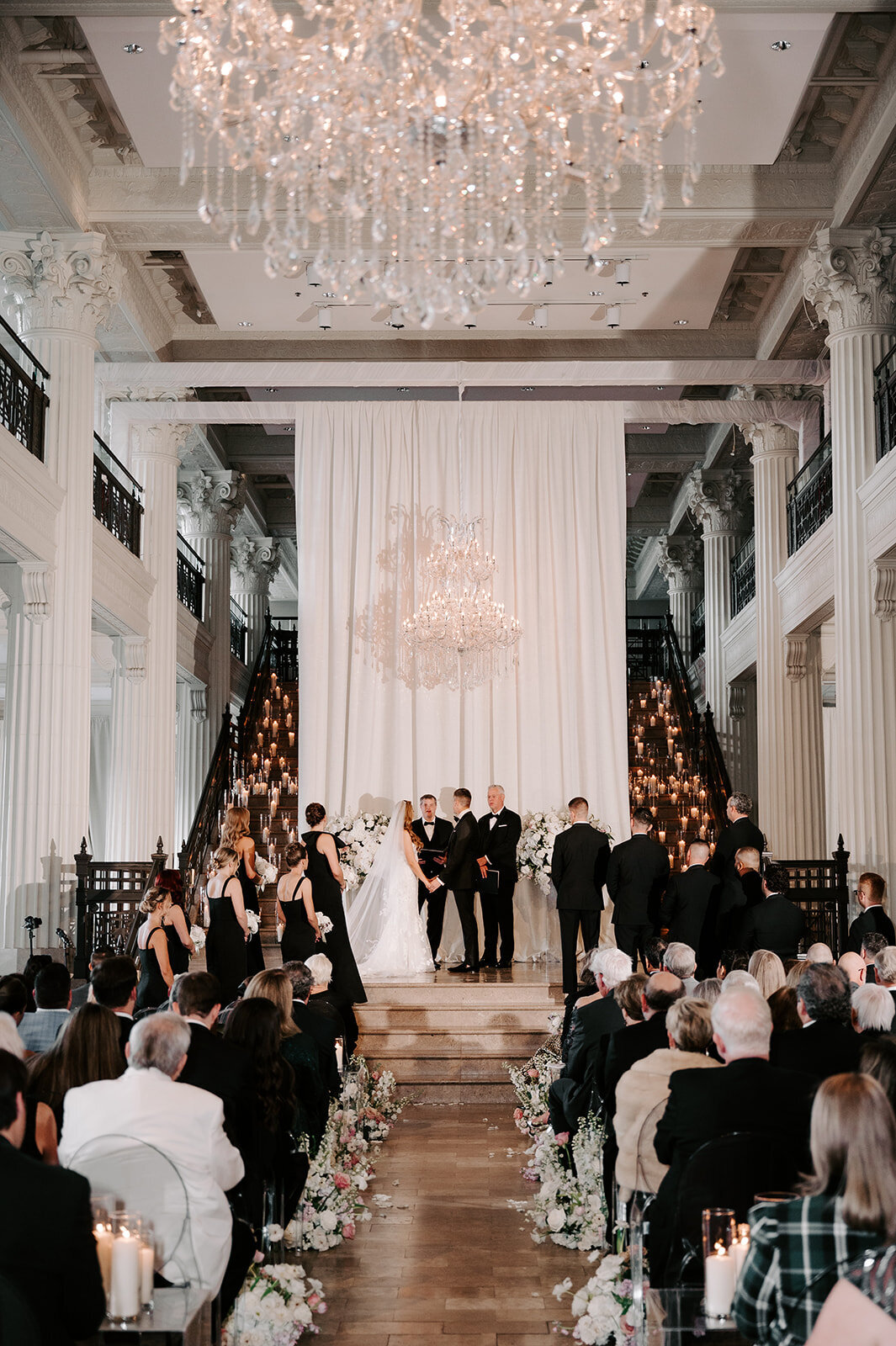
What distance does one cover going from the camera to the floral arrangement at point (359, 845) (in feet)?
44.7

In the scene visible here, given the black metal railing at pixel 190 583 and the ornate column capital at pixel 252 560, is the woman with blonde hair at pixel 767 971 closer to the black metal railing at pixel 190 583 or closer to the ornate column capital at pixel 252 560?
the black metal railing at pixel 190 583

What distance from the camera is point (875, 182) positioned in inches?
461

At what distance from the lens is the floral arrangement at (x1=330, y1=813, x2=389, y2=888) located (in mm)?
13609

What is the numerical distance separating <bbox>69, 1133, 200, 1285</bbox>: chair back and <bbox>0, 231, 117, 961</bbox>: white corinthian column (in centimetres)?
848

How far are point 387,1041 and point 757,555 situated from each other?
8804mm

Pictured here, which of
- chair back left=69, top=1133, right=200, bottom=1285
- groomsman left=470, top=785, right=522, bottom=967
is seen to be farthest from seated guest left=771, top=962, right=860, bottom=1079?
groomsman left=470, top=785, right=522, bottom=967

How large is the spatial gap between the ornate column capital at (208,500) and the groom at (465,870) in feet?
32.9

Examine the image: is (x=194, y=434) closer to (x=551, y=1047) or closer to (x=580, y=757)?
(x=580, y=757)

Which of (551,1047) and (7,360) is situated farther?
(7,360)

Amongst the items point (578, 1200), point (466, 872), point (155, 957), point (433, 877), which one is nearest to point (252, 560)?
point (433, 877)

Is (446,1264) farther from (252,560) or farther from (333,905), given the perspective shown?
(252,560)

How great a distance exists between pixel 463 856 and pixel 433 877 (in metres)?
0.83

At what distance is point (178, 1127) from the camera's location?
4.11 meters

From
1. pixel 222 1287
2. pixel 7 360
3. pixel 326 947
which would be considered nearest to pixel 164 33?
pixel 222 1287
